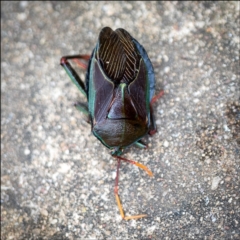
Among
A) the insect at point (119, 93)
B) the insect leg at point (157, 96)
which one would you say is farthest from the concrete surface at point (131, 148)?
the insect at point (119, 93)

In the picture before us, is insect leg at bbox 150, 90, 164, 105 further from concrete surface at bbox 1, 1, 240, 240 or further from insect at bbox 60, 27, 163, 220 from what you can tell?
insect at bbox 60, 27, 163, 220

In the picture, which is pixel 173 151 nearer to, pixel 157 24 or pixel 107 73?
pixel 107 73

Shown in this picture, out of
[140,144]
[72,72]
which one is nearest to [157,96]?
[140,144]

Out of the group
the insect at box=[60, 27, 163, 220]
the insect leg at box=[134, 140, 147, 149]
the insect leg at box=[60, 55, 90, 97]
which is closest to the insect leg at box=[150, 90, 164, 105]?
the insect at box=[60, 27, 163, 220]

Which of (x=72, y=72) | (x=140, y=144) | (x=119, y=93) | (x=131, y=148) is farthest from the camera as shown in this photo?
(x=72, y=72)

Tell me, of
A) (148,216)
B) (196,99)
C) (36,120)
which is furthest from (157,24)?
(148,216)

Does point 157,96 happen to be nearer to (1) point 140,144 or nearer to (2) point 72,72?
(1) point 140,144

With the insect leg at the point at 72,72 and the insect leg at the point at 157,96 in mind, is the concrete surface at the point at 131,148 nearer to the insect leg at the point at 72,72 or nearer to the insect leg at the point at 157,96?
the insect leg at the point at 157,96
